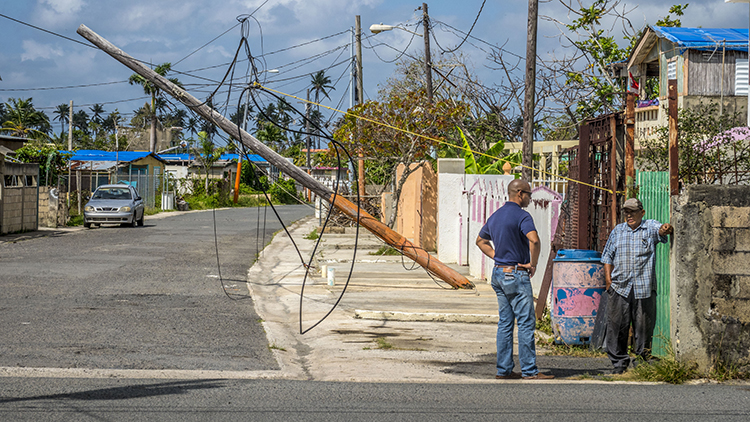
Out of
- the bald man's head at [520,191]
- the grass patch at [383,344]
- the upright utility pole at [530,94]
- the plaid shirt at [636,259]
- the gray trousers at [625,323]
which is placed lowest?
the grass patch at [383,344]

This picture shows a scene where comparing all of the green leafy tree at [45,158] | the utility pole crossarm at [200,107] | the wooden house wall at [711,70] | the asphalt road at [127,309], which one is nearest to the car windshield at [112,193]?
the green leafy tree at [45,158]

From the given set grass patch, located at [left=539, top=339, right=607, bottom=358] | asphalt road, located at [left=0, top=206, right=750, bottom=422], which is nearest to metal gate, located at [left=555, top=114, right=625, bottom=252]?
grass patch, located at [left=539, top=339, right=607, bottom=358]

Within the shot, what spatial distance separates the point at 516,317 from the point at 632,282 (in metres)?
1.31

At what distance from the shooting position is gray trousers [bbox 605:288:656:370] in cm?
729

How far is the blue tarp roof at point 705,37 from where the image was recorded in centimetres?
1997

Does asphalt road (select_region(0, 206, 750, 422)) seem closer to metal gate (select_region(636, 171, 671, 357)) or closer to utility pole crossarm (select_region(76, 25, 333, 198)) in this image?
metal gate (select_region(636, 171, 671, 357))

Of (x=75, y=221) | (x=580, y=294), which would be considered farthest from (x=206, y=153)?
(x=580, y=294)

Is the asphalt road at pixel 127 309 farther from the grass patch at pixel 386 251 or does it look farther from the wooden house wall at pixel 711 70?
the wooden house wall at pixel 711 70

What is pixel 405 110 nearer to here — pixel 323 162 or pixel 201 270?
pixel 323 162

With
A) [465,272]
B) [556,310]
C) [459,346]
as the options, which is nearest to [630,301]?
[556,310]

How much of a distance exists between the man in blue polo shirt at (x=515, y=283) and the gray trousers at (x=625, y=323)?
33.1 inches

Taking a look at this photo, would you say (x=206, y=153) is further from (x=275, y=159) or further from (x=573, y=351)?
(x=573, y=351)

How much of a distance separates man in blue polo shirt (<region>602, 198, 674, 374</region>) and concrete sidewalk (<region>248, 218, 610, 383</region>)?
1.26 feet

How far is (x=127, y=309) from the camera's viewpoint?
34.5 ft
